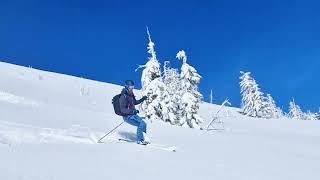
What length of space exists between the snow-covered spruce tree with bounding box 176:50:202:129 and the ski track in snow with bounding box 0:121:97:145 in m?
25.7

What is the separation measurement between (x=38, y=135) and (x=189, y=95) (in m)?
28.3

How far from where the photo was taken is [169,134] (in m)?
20.9

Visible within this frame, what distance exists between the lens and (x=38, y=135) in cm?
1428

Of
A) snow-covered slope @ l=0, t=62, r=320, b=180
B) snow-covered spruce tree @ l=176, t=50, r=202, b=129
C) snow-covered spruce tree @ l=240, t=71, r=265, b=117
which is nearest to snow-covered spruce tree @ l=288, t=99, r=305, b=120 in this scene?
snow-covered spruce tree @ l=240, t=71, r=265, b=117

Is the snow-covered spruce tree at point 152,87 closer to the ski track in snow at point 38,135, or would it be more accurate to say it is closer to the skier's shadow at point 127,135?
the skier's shadow at point 127,135

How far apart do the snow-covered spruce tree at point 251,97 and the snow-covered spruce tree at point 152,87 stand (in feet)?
139

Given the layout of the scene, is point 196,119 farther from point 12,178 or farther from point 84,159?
point 12,178

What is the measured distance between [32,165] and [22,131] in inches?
168

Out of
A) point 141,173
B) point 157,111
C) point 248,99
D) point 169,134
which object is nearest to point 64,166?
point 141,173

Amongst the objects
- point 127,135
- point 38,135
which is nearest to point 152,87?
point 127,135

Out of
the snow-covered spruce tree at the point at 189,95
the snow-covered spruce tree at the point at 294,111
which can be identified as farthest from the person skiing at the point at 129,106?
the snow-covered spruce tree at the point at 294,111

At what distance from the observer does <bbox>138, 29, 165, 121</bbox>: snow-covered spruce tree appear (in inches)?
1535

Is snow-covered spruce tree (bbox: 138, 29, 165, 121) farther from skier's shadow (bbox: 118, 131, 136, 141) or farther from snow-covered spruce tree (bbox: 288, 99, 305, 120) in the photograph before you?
snow-covered spruce tree (bbox: 288, 99, 305, 120)

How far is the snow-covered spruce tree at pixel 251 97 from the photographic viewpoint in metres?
79.1
